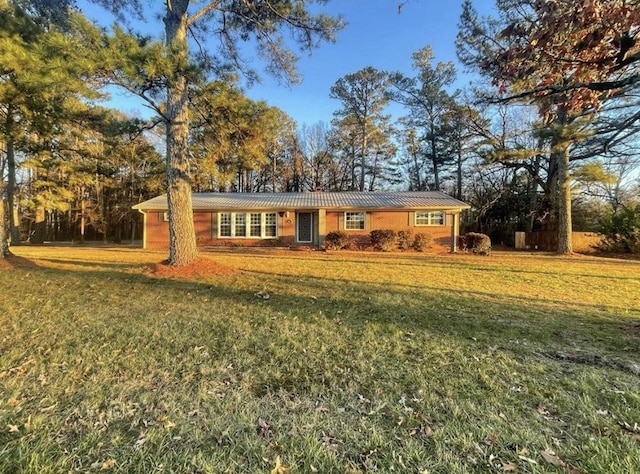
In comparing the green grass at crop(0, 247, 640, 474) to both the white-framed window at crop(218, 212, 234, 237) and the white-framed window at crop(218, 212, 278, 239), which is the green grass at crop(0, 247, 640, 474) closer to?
the white-framed window at crop(218, 212, 278, 239)

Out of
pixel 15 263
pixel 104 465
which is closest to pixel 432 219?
pixel 15 263

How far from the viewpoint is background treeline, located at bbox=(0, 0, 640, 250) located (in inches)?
228

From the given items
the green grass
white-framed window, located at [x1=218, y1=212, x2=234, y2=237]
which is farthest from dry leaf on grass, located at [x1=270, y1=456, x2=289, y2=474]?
white-framed window, located at [x1=218, y1=212, x2=234, y2=237]

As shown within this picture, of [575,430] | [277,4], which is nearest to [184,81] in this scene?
[277,4]

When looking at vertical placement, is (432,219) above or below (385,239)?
above

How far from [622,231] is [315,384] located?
19733mm

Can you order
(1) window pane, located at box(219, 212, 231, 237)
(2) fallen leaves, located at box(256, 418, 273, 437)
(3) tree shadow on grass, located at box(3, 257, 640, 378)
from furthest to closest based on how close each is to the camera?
(1) window pane, located at box(219, 212, 231, 237) → (3) tree shadow on grass, located at box(3, 257, 640, 378) → (2) fallen leaves, located at box(256, 418, 273, 437)

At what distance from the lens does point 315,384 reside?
2.90 m

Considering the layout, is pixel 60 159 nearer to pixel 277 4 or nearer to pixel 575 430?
pixel 277 4

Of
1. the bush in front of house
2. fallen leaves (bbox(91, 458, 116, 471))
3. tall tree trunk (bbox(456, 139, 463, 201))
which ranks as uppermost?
tall tree trunk (bbox(456, 139, 463, 201))

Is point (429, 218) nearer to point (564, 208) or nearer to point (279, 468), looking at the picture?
point (564, 208)

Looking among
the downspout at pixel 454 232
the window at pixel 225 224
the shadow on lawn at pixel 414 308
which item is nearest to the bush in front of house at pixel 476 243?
the downspout at pixel 454 232

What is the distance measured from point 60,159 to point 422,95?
24869 millimetres

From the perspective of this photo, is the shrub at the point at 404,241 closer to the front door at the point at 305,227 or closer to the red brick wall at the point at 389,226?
the red brick wall at the point at 389,226
